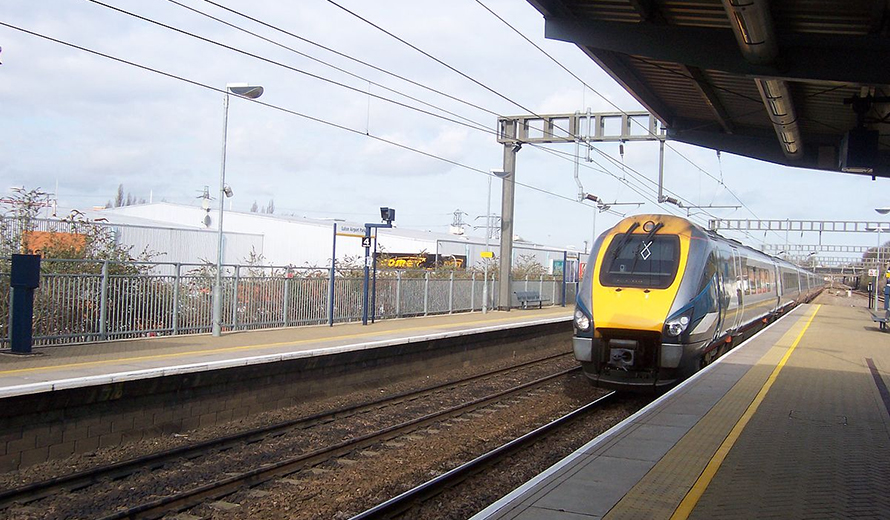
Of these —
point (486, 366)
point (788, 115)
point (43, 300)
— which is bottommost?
point (486, 366)

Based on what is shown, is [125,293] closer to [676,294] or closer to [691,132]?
[676,294]

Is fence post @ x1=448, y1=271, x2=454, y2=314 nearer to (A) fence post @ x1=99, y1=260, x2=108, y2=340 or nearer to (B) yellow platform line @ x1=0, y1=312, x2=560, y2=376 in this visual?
(B) yellow platform line @ x1=0, y1=312, x2=560, y2=376

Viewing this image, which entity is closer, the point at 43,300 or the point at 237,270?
the point at 43,300

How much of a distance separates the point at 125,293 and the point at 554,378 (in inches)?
352

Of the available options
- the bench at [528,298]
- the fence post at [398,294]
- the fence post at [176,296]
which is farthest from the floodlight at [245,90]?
the bench at [528,298]

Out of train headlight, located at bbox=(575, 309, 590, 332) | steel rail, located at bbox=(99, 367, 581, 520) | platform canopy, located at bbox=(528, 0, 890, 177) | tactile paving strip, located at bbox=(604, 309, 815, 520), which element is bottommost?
steel rail, located at bbox=(99, 367, 581, 520)

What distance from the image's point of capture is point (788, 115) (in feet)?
34.2

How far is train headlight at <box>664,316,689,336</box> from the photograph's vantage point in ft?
37.8

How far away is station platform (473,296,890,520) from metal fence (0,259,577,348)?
31.7 feet

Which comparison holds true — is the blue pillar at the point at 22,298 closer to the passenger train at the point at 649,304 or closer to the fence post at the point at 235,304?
the fence post at the point at 235,304

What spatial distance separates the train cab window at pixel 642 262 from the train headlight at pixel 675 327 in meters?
0.66

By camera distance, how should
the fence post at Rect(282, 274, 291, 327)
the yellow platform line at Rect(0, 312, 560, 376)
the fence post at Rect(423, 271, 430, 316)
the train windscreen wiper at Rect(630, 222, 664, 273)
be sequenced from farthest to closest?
the fence post at Rect(423, 271, 430, 316), the fence post at Rect(282, 274, 291, 327), the train windscreen wiper at Rect(630, 222, 664, 273), the yellow platform line at Rect(0, 312, 560, 376)

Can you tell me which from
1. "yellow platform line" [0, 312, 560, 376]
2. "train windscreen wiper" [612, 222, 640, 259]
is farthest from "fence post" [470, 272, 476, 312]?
"train windscreen wiper" [612, 222, 640, 259]

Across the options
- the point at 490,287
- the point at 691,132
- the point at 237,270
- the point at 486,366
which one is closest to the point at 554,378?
the point at 486,366
